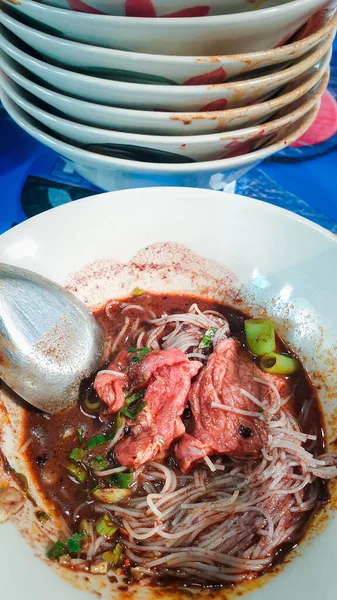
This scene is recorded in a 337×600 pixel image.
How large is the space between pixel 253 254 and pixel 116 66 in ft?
2.95

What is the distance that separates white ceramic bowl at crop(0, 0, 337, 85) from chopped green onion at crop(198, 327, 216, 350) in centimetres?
95

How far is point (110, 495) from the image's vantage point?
66.8 inches

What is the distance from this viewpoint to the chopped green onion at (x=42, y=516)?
5.12 ft

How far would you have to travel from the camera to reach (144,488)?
1773mm

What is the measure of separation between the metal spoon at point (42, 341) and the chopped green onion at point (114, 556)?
52 cm

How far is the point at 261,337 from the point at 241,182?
3.08 feet

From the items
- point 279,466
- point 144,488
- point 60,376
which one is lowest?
point 144,488

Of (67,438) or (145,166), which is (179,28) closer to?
(145,166)

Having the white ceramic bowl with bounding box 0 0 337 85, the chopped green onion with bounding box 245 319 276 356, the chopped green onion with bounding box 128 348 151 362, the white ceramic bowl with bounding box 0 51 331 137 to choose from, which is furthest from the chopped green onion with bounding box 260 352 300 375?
the white ceramic bowl with bounding box 0 0 337 85

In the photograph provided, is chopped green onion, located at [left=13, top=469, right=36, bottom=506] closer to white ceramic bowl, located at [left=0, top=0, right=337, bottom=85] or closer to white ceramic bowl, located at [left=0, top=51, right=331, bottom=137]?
white ceramic bowl, located at [left=0, top=51, right=331, bottom=137]

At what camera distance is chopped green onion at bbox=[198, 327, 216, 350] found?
6.82 feet

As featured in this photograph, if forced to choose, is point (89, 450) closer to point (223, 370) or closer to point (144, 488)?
point (144, 488)

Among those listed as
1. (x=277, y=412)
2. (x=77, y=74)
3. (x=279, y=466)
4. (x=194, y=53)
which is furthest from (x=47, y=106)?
(x=279, y=466)

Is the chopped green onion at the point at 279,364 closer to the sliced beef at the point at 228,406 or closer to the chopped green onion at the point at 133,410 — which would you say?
the sliced beef at the point at 228,406
